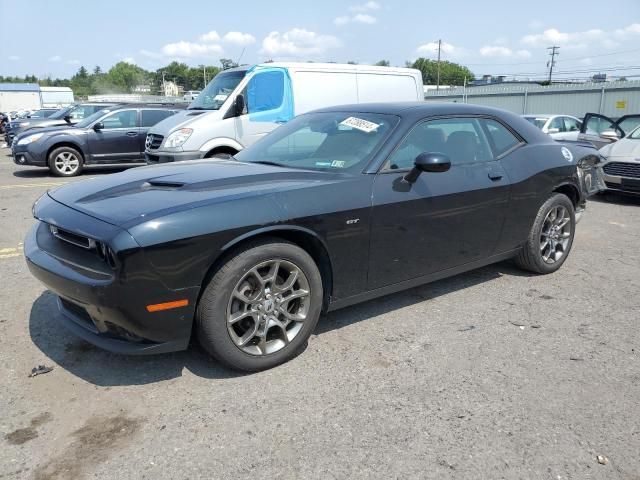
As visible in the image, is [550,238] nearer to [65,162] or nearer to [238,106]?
[238,106]

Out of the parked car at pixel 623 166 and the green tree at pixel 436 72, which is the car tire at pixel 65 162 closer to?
the parked car at pixel 623 166

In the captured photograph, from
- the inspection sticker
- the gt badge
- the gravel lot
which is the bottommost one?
the gravel lot

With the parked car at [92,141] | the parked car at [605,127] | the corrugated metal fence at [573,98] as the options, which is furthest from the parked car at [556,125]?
the parked car at [92,141]

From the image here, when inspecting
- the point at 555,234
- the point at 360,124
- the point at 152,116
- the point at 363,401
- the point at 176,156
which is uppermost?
the point at 360,124

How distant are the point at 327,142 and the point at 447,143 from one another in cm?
92

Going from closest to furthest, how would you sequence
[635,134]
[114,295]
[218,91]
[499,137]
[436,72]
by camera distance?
[114,295] → [499,137] → [218,91] → [635,134] → [436,72]

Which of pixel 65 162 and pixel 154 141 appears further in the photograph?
pixel 65 162

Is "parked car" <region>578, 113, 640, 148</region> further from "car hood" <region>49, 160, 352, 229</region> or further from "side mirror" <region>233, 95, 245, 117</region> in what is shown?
"car hood" <region>49, 160, 352, 229</region>

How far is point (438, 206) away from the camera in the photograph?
12.0 ft

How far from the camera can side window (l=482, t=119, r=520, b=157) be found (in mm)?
4273

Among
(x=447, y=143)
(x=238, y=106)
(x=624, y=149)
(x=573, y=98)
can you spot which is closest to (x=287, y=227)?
(x=447, y=143)

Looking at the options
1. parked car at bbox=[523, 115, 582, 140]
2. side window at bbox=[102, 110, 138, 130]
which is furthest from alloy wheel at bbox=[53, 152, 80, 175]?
parked car at bbox=[523, 115, 582, 140]

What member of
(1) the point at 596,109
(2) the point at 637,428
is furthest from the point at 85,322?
(1) the point at 596,109

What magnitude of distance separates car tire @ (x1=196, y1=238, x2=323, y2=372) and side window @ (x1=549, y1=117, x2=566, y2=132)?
12.4 meters
